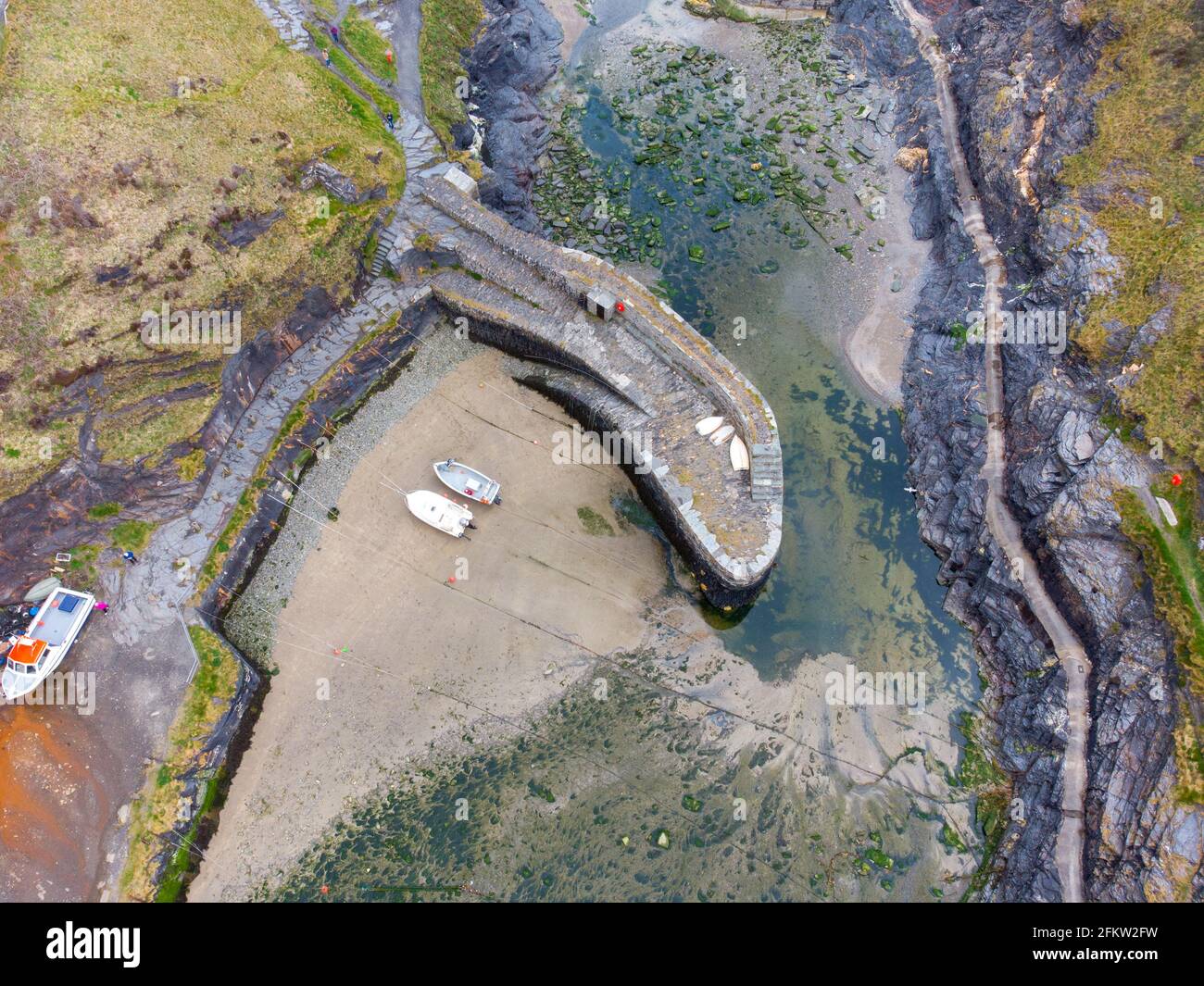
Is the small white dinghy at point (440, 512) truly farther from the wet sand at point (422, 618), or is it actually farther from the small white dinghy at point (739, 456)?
the small white dinghy at point (739, 456)

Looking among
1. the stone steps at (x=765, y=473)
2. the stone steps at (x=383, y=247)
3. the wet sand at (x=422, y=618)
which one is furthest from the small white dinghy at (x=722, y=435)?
the stone steps at (x=383, y=247)

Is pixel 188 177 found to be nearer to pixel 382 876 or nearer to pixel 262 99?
pixel 262 99

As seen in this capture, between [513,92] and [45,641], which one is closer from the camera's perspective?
[45,641]

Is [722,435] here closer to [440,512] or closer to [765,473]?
[765,473]

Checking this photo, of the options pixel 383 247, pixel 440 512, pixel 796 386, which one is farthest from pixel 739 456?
pixel 383 247

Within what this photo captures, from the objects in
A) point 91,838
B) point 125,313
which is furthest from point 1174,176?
point 91,838

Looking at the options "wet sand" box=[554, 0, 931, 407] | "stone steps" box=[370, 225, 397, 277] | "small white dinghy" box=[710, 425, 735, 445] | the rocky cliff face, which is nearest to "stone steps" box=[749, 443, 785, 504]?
"small white dinghy" box=[710, 425, 735, 445]
